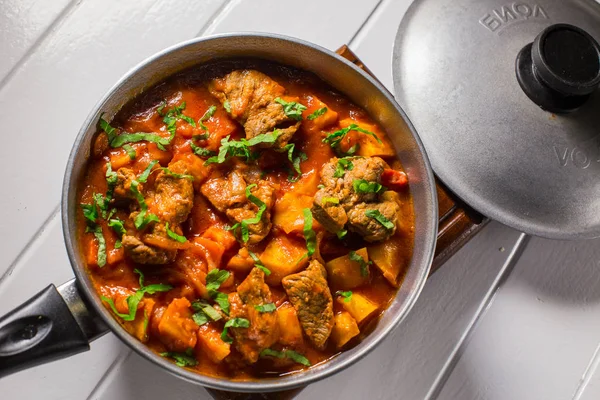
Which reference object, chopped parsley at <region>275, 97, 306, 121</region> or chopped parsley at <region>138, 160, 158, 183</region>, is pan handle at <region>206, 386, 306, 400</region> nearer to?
chopped parsley at <region>138, 160, 158, 183</region>

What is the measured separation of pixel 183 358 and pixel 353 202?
31.2 inches

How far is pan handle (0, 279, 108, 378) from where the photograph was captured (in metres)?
1.83

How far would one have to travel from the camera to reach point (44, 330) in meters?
1.88

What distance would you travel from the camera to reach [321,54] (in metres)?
2.31

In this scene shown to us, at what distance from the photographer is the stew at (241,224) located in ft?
6.79

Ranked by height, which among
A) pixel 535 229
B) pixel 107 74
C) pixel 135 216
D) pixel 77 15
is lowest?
pixel 535 229

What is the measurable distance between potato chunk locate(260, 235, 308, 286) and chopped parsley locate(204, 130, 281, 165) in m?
0.33

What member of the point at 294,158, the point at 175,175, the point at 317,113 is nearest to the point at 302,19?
the point at 317,113

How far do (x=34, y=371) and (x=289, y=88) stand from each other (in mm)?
1505

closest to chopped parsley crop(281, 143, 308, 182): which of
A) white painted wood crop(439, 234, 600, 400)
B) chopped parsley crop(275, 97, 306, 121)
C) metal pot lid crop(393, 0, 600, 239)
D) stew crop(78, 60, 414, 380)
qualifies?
stew crop(78, 60, 414, 380)

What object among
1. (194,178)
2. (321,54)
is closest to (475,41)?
(321,54)

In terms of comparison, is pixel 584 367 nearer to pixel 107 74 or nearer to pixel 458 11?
pixel 458 11

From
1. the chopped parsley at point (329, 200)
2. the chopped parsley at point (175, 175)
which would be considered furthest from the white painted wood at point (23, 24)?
the chopped parsley at point (329, 200)

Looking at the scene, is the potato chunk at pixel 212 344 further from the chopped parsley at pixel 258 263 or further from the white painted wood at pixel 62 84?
the white painted wood at pixel 62 84
